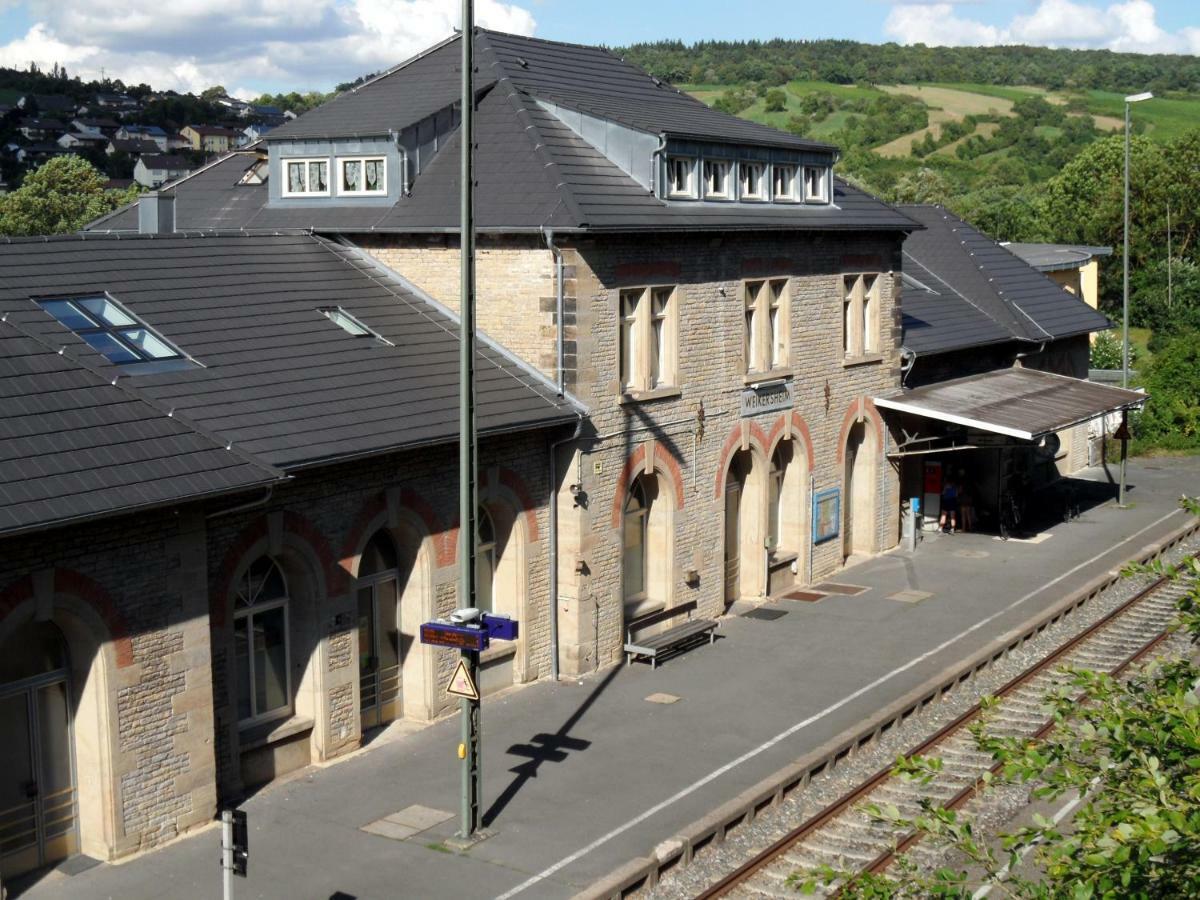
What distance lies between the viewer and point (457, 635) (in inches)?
612

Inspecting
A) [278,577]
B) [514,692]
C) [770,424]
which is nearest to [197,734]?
[278,577]

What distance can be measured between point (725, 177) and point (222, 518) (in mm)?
12729

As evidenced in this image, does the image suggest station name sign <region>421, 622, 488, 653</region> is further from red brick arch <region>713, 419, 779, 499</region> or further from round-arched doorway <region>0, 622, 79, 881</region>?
red brick arch <region>713, 419, 779, 499</region>

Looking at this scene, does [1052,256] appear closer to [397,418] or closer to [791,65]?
[397,418]

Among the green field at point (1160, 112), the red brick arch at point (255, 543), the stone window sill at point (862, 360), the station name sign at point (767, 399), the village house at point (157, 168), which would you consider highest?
the green field at point (1160, 112)

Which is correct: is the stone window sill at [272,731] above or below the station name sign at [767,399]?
below

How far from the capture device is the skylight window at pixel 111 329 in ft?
58.4

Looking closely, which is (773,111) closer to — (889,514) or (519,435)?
(889,514)

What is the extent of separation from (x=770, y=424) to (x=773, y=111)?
419 ft

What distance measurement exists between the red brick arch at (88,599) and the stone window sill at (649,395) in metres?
9.77

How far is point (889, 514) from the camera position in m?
32.8

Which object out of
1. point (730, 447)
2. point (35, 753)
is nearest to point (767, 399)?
point (730, 447)

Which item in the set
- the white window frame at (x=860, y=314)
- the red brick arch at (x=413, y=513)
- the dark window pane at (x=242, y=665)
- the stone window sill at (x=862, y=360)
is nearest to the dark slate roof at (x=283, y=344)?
the red brick arch at (x=413, y=513)

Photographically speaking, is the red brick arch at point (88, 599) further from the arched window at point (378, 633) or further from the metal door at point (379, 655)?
the metal door at point (379, 655)
